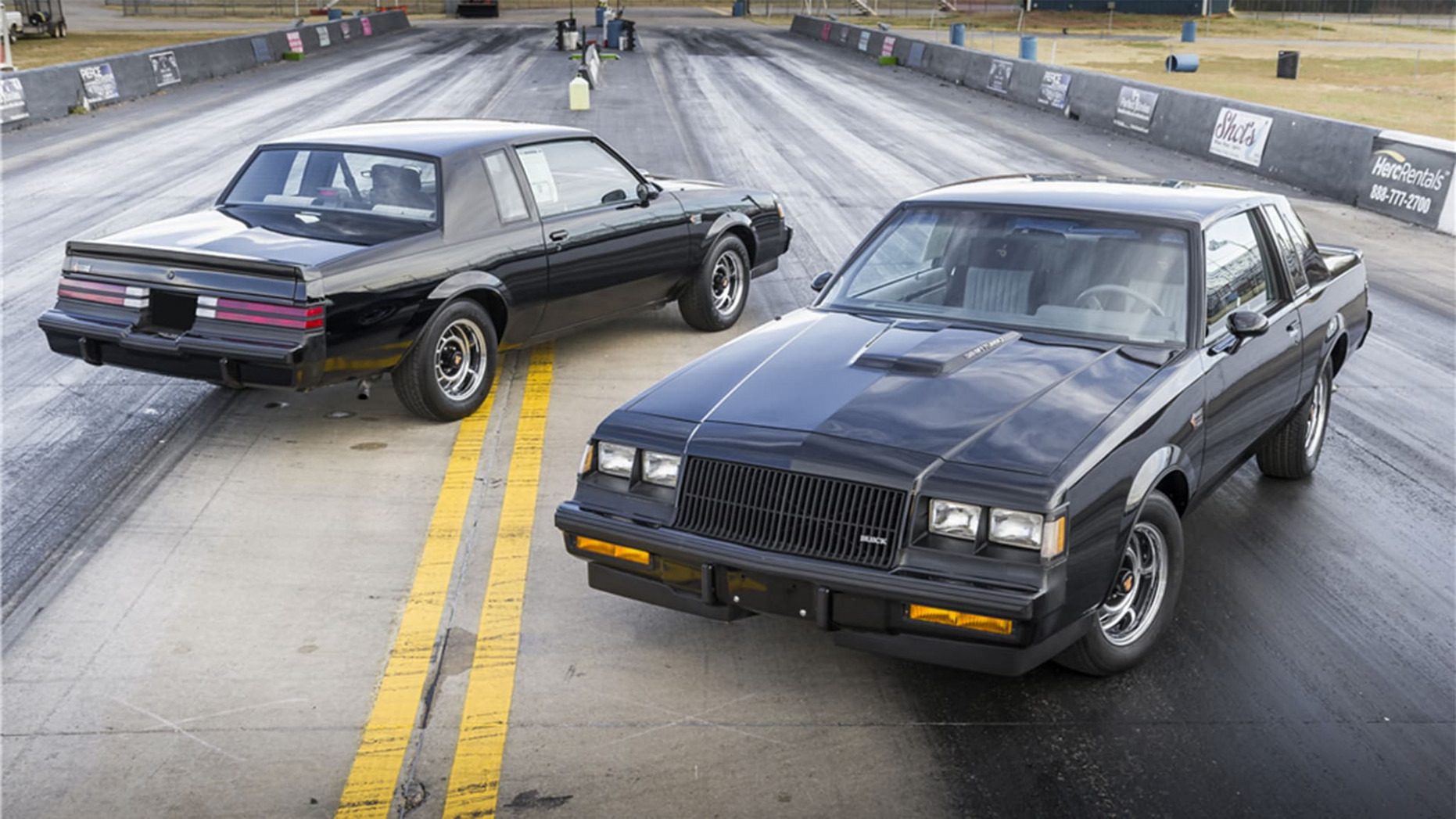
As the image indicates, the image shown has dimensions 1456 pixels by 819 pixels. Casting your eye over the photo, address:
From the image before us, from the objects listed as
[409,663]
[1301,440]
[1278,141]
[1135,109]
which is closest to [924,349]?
[409,663]

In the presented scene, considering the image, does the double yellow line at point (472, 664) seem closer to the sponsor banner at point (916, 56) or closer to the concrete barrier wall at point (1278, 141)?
the concrete barrier wall at point (1278, 141)

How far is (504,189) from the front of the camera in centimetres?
818

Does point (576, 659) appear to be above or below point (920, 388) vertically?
below

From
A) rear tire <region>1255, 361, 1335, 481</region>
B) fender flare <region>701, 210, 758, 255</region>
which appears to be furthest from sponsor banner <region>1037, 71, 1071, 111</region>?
rear tire <region>1255, 361, 1335, 481</region>

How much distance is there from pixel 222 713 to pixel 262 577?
118cm

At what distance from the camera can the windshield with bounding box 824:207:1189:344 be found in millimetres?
5602

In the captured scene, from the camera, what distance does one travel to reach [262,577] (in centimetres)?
576

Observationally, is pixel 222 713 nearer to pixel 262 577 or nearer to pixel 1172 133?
pixel 262 577

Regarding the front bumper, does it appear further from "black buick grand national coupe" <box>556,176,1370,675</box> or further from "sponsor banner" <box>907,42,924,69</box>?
"sponsor banner" <box>907,42,924,69</box>

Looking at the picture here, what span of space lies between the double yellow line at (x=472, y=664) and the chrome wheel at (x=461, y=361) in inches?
14.1

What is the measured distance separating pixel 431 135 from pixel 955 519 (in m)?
5.10

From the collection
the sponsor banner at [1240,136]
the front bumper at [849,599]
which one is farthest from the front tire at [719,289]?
the sponsor banner at [1240,136]

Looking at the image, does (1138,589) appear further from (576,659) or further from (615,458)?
(576,659)

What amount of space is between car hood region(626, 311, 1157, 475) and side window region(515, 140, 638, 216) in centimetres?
313
